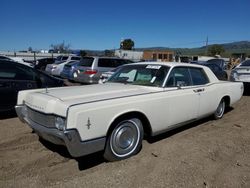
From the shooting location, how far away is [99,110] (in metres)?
3.63

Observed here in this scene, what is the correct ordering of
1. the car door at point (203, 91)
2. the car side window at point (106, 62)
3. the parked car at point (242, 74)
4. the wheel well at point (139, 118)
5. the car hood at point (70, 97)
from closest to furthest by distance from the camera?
the car hood at point (70, 97), the wheel well at point (139, 118), the car door at point (203, 91), the parked car at point (242, 74), the car side window at point (106, 62)

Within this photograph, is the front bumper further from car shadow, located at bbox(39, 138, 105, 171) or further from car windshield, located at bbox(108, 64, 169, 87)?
car windshield, located at bbox(108, 64, 169, 87)

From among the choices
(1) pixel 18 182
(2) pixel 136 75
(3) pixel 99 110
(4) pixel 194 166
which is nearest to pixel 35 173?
(1) pixel 18 182

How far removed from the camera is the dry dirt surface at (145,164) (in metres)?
3.51

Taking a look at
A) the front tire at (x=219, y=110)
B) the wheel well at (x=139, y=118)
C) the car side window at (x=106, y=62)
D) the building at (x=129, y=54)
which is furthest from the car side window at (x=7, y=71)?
the building at (x=129, y=54)

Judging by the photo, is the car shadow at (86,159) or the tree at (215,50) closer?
the car shadow at (86,159)

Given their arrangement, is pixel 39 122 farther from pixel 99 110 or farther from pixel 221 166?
pixel 221 166

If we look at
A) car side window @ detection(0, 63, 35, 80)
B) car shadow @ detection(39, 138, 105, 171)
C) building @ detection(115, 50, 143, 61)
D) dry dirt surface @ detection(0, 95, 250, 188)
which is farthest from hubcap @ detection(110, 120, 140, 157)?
building @ detection(115, 50, 143, 61)

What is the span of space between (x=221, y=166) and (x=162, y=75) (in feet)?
6.20

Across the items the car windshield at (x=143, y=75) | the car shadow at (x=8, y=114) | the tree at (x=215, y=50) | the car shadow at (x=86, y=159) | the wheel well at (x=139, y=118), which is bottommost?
the car shadow at (x=86, y=159)

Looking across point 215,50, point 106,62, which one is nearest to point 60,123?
point 106,62

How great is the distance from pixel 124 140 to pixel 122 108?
1.84ft

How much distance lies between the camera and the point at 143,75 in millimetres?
5211

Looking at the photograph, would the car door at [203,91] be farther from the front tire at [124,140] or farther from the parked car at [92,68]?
the parked car at [92,68]
